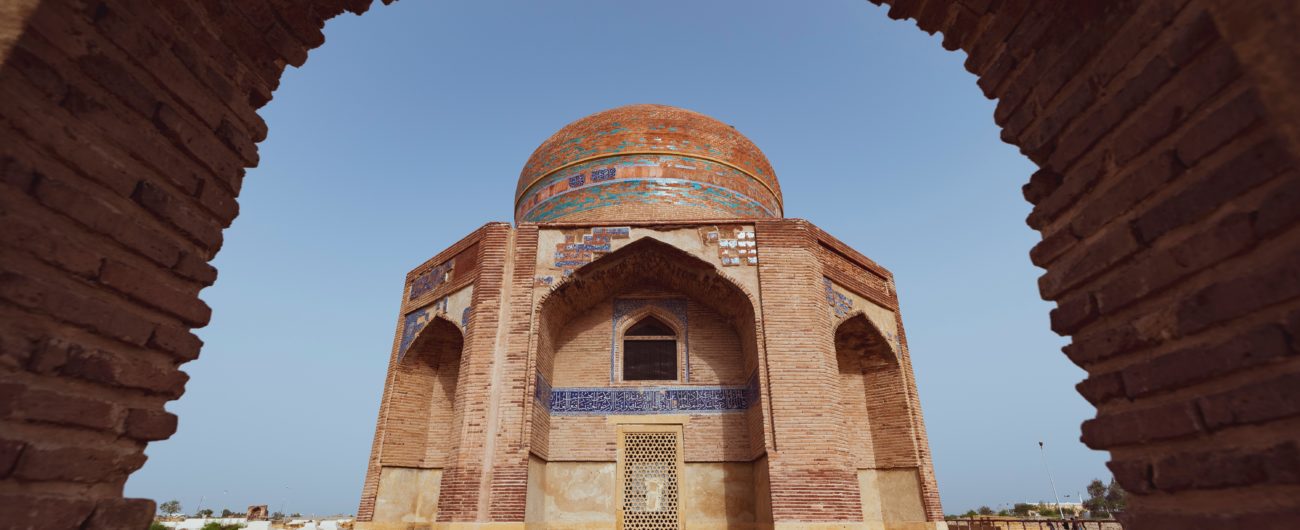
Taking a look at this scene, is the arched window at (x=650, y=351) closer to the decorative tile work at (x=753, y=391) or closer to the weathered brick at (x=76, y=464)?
the decorative tile work at (x=753, y=391)

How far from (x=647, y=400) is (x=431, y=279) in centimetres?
401

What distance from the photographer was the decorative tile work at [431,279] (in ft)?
32.2

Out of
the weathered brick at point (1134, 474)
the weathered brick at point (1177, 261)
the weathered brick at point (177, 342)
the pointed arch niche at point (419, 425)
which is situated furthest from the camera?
the pointed arch niche at point (419, 425)

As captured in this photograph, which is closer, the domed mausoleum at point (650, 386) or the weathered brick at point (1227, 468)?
the weathered brick at point (1227, 468)

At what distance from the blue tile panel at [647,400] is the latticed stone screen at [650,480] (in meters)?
0.40

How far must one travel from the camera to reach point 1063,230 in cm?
205

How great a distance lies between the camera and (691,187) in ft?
39.4

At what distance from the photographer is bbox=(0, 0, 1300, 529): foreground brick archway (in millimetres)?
1422

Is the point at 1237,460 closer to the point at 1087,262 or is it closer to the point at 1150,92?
the point at 1087,262

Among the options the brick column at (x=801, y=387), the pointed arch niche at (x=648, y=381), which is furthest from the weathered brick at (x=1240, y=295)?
the pointed arch niche at (x=648, y=381)

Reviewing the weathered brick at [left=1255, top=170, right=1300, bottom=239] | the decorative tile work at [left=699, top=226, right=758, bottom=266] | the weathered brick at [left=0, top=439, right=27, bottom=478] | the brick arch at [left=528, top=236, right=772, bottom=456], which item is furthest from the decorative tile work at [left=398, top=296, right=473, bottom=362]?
the weathered brick at [left=1255, top=170, right=1300, bottom=239]

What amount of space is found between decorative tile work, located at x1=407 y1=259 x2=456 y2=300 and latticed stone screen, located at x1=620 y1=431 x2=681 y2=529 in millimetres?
3756

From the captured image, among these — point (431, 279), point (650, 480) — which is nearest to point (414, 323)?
point (431, 279)

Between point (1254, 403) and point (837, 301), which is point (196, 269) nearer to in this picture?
point (1254, 403)
